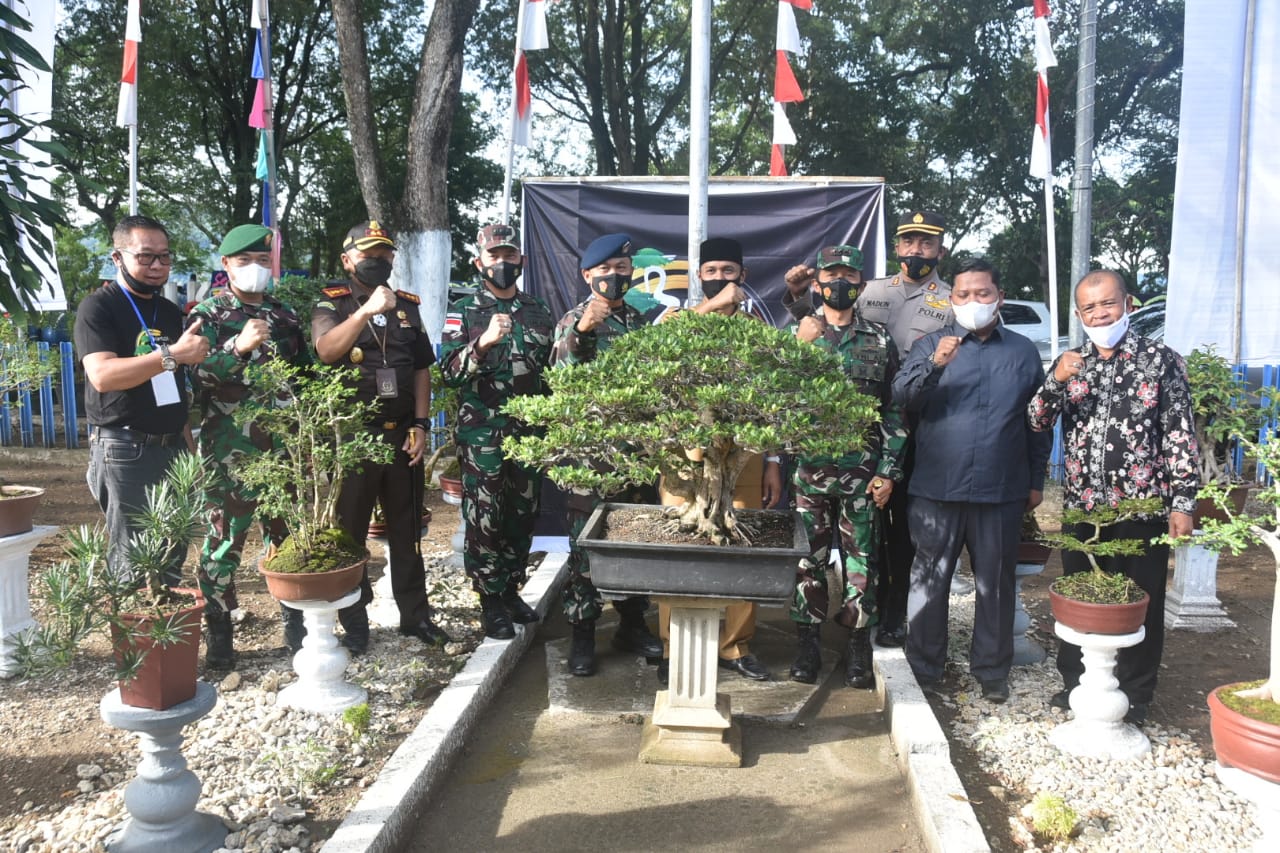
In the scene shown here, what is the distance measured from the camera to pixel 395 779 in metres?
3.04

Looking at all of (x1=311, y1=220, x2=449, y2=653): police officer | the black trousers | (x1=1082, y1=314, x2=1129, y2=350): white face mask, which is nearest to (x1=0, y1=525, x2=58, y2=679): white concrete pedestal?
(x1=311, y1=220, x2=449, y2=653): police officer

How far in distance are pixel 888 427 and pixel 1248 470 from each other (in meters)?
6.22

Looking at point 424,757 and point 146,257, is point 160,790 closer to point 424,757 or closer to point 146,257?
point 424,757

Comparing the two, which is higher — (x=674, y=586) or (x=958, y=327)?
(x=958, y=327)

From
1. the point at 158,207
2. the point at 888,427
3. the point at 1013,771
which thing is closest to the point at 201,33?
the point at 158,207

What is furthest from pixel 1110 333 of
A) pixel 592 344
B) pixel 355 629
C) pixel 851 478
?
pixel 355 629

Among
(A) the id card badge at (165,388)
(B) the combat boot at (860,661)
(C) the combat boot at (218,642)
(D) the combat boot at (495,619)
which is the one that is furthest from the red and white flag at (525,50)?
(B) the combat boot at (860,661)

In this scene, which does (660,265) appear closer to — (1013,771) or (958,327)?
(958,327)

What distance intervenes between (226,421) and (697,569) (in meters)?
2.24

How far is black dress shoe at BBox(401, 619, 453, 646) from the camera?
14.5 ft

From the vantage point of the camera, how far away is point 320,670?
3.65m

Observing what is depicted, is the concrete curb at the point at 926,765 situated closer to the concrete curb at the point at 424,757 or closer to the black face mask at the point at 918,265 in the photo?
the concrete curb at the point at 424,757

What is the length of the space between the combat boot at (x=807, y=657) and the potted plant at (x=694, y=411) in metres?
1.09

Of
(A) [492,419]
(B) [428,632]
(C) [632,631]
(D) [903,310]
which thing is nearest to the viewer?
(A) [492,419]
